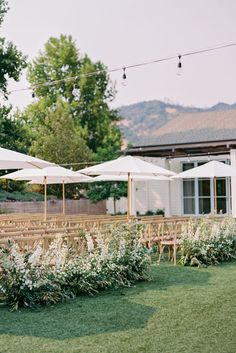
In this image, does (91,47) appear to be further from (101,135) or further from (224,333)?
(224,333)

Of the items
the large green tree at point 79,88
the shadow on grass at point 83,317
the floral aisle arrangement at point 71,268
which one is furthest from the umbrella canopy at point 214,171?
the large green tree at point 79,88

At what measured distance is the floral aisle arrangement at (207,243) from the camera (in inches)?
494

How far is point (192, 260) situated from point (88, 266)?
11.8 feet

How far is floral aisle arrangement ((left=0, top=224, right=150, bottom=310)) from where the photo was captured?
27.4 feet

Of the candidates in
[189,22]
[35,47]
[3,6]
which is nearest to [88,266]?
Result: [189,22]

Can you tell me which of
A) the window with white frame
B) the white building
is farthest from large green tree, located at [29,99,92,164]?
the window with white frame

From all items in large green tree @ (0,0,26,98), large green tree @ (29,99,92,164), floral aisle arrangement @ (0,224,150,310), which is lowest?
floral aisle arrangement @ (0,224,150,310)

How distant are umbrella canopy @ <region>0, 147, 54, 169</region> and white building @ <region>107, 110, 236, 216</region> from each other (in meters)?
12.1

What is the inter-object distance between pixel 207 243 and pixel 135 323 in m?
5.80

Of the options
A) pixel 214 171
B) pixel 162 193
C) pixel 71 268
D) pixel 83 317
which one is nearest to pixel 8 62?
pixel 162 193

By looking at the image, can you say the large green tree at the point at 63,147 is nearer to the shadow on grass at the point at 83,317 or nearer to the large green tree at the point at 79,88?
the large green tree at the point at 79,88

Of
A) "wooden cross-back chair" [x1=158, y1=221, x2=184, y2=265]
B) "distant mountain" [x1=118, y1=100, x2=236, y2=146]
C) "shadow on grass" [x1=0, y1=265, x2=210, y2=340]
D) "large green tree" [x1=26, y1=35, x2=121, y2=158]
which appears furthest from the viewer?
"distant mountain" [x1=118, y1=100, x2=236, y2=146]

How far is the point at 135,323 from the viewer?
7367mm

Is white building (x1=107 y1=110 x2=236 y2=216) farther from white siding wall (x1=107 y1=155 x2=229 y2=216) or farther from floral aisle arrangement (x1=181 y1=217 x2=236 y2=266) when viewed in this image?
floral aisle arrangement (x1=181 y1=217 x2=236 y2=266)
